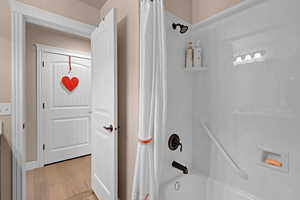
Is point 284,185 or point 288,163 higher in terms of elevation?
point 288,163

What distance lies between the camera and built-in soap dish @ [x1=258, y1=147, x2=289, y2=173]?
99cm

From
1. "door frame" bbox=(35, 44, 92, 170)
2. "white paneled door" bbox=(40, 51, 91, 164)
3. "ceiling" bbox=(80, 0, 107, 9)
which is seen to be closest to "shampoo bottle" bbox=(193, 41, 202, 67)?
"ceiling" bbox=(80, 0, 107, 9)

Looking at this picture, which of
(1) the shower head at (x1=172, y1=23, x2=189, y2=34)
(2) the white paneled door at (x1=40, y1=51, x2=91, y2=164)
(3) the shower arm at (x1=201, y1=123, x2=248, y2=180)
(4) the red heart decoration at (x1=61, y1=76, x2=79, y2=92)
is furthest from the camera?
(4) the red heart decoration at (x1=61, y1=76, x2=79, y2=92)

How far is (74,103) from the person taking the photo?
279 cm

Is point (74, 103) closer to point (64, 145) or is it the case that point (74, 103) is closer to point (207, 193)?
point (64, 145)

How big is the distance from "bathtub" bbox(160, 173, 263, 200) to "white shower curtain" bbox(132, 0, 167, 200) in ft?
0.85

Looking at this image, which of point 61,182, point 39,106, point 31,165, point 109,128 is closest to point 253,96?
point 109,128

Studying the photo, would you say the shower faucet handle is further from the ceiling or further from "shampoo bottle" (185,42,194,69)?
the ceiling

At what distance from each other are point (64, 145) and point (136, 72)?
2.34m

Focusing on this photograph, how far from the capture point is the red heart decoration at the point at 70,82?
2.66m

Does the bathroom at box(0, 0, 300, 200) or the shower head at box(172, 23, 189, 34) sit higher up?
the shower head at box(172, 23, 189, 34)

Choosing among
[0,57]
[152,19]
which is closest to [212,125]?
[152,19]

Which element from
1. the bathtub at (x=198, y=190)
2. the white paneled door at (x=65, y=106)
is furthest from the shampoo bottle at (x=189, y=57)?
the white paneled door at (x=65, y=106)

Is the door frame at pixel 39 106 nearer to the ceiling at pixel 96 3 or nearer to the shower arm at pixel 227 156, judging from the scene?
the ceiling at pixel 96 3
